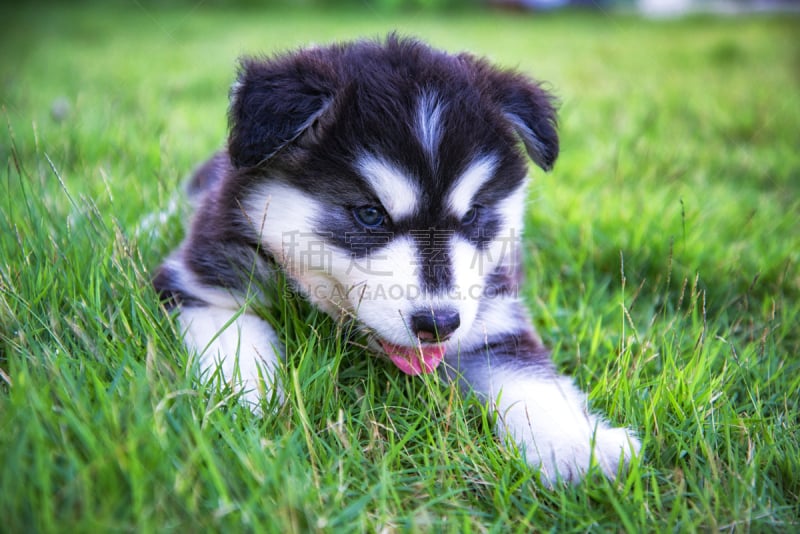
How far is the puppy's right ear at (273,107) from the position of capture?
1.96 meters

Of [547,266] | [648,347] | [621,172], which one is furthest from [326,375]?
[621,172]

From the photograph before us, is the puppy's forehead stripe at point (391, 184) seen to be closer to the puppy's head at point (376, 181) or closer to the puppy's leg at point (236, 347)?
the puppy's head at point (376, 181)

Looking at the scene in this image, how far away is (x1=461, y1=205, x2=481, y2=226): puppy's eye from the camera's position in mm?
2166

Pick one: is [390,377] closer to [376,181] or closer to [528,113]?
[376,181]

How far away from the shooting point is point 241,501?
4.61ft

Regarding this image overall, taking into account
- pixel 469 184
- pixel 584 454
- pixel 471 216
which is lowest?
pixel 584 454

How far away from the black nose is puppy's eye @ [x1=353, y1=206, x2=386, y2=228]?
367mm

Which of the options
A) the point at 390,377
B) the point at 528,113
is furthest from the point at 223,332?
the point at 528,113

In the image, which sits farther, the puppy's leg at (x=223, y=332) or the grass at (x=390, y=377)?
the puppy's leg at (x=223, y=332)

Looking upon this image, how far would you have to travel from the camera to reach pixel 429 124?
200cm

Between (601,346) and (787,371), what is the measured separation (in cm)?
68

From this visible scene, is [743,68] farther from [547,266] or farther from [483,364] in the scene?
[483,364]

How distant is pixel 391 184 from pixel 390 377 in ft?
2.12

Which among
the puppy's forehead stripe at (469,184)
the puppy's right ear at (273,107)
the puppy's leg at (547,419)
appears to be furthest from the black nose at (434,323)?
the puppy's right ear at (273,107)
